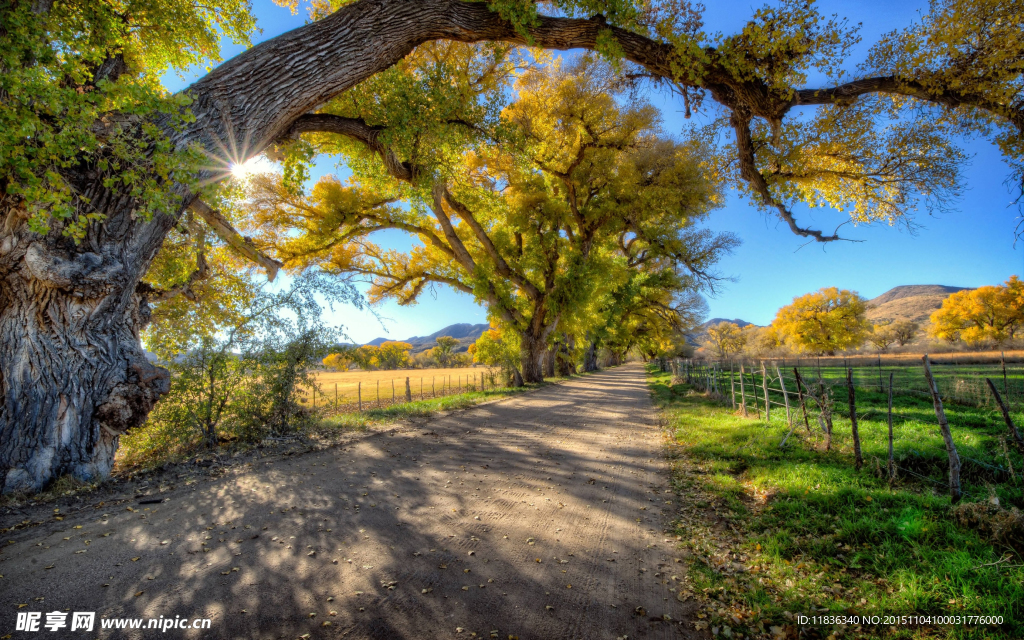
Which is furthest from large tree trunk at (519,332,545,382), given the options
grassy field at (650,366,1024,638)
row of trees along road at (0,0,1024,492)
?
grassy field at (650,366,1024,638)

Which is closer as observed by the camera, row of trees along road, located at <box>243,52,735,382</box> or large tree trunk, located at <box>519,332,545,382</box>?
row of trees along road, located at <box>243,52,735,382</box>

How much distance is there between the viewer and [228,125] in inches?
195

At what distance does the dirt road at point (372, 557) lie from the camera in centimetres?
238

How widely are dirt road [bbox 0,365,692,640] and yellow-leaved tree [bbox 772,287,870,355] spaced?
67714mm

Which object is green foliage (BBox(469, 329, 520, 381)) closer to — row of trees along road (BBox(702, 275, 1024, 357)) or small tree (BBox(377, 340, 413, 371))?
small tree (BBox(377, 340, 413, 371))

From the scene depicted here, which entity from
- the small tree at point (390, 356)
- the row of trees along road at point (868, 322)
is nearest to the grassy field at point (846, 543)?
the small tree at point (390, 356)

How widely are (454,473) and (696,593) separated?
3.40 meters

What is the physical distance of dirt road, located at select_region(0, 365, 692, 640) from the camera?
2383mm

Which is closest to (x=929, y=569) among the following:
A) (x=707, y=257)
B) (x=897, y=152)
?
(x=897, y=152)

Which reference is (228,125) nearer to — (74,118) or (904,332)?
(74,118)

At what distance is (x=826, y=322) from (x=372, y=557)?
70817mm

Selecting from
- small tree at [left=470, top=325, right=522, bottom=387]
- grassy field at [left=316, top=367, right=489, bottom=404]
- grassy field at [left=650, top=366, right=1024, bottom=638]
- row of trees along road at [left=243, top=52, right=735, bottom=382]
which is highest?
row of trees along road at [left=243, top=52, right=735, bottom=382]

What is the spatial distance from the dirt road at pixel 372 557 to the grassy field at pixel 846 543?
41 cm

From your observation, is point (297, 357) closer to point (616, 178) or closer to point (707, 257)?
point (616, 178)
